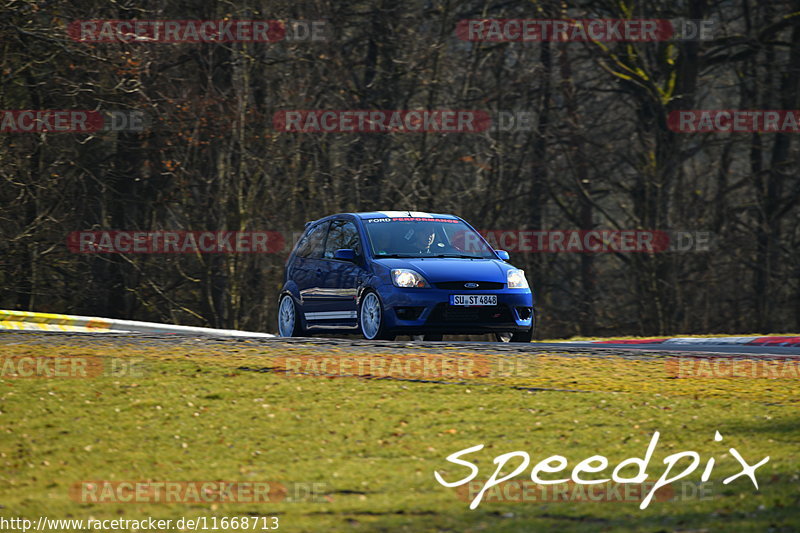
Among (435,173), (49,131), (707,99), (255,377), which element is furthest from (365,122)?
(255,377)

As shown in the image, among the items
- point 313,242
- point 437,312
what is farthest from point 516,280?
point 313,242

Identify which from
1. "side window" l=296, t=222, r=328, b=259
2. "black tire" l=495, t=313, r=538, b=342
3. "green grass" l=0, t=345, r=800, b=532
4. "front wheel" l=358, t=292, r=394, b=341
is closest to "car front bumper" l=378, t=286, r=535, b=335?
"front wheel" l=358, t=292, r=394, b=341

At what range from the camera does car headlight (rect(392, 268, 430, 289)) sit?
15.6m

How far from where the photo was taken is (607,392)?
12148 mm

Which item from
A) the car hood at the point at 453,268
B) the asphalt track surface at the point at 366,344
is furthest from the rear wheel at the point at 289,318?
the car hood at the point at 453,268

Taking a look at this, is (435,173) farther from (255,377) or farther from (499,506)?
(499,506)

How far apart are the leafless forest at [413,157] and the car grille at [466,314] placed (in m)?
13.8

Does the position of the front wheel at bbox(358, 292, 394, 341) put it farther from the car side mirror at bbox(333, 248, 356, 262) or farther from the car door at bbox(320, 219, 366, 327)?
the car side mirror at bbox(333, 248, 356, 262)

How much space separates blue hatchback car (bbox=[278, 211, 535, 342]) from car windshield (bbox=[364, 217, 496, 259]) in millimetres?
13

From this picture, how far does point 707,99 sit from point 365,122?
1226 centimetres

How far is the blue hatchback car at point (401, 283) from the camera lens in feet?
51.1

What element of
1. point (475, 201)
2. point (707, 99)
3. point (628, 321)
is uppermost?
point (707, 99)

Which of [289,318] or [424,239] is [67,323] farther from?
[424,239]

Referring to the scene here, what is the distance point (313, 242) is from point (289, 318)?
1.15m
